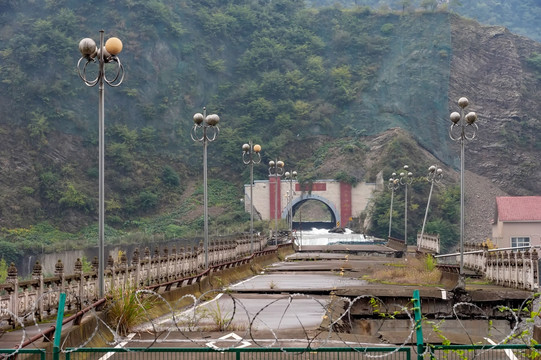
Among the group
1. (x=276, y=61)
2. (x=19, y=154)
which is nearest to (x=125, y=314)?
(x=19, y=154)

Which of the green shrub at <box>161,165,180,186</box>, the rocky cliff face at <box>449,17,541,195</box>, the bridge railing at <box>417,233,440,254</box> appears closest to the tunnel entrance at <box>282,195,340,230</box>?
the green shrub at <box>161,165,180,186</box>

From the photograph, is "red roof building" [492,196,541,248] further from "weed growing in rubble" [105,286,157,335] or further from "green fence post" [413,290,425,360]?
"green fence post" [413,290,425,360]

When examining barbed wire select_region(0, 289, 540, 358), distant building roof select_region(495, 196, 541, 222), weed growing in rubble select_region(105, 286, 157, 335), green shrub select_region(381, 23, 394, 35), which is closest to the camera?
barbed wire select_region(0, 289, 540, 358)

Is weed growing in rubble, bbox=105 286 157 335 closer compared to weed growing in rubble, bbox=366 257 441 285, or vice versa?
weed growing in rubble, bbox=105 286 157 335

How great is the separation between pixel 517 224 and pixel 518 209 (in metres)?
2.73

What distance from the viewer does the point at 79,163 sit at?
116750mm

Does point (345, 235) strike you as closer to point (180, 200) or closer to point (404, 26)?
point (180, 200)

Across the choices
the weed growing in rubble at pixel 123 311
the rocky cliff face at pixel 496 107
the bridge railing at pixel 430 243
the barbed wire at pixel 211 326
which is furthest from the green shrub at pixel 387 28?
the weed growing in rubble at pixel 123 311

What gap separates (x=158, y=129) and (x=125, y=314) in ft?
376

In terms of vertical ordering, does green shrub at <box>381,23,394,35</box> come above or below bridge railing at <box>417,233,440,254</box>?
above

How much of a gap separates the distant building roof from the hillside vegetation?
791 inches

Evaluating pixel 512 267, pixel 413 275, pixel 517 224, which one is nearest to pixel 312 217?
pixel 517 224

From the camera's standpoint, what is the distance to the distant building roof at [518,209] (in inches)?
3410

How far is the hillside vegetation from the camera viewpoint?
373ft
